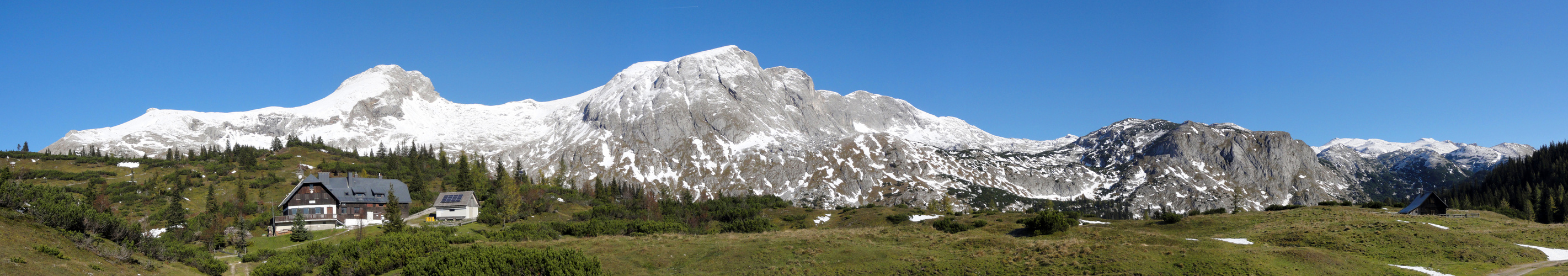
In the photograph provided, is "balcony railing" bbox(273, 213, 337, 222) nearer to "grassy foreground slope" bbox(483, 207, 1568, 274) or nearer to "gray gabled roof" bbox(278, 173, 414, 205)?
"gray gabled roof" bbox(278, 173, 414, 205)

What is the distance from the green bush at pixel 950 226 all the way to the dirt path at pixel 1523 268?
3401cm

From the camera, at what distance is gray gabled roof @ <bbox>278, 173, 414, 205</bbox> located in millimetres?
96062

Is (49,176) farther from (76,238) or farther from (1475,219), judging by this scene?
(1475,219)

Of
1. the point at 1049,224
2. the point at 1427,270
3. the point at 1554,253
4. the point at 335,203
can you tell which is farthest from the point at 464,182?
the point at 1554,253

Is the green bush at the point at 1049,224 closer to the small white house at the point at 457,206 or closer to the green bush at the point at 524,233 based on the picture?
the green bush at the point at 524,233

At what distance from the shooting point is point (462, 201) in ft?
346

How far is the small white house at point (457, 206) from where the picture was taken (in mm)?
104312

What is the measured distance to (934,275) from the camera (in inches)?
1561

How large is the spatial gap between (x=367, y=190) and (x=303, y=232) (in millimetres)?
24719

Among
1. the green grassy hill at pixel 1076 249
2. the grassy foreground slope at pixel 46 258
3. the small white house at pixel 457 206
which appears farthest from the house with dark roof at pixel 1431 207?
the small white house at pixel 457 206

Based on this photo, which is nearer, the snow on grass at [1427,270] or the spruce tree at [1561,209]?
the snow on grass at [1427,270]

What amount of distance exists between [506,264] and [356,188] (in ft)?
265

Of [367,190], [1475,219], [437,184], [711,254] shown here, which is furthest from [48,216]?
[437,184]

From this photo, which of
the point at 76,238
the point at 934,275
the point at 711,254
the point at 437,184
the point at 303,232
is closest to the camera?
the point at 76,238
